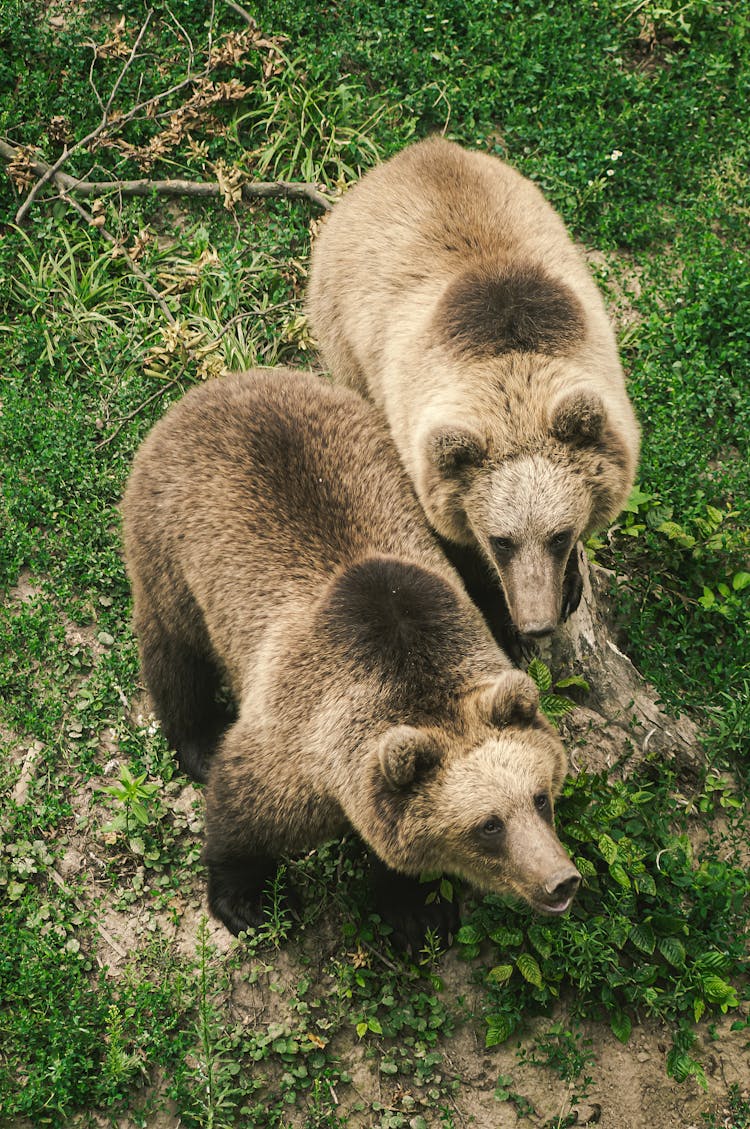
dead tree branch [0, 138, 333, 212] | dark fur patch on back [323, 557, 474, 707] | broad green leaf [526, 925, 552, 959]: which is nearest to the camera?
dark fur patch on back [323, 557, 474, 707]

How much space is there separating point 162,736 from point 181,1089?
200 cm

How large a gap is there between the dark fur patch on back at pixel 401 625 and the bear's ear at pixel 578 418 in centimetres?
108

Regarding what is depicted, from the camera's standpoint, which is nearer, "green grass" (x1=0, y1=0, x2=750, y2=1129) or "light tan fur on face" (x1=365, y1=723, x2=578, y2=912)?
"light tan fur on face" (x1=365, y1=723, x2=578, y2=912)

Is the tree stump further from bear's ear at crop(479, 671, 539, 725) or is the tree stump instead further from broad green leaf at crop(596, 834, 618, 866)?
bear's ear at crop(479, 671, 539, 725)

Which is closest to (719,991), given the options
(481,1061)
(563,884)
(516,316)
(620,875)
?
(620,875)

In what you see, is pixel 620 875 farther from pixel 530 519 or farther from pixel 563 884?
pixel 530 519

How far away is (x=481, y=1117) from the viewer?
543 cm

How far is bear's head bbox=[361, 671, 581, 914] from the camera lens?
4789mm

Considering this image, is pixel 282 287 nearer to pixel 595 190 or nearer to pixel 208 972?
pixel 595 190

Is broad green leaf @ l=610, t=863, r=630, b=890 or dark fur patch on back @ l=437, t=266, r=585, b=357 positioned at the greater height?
dark fur patch on back @ l=437, t=266, r=585, b=357

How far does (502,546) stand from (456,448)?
1.84 ft

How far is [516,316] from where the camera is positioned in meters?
6.24

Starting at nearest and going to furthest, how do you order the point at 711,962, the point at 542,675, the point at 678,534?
the point at 711,962 → the point at 542,675 → the point at 678,534

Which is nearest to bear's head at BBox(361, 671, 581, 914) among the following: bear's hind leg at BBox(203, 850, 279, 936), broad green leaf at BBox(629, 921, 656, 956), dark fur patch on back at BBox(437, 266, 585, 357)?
bear's hind leg at BBox(203, 850, 279, 936)
